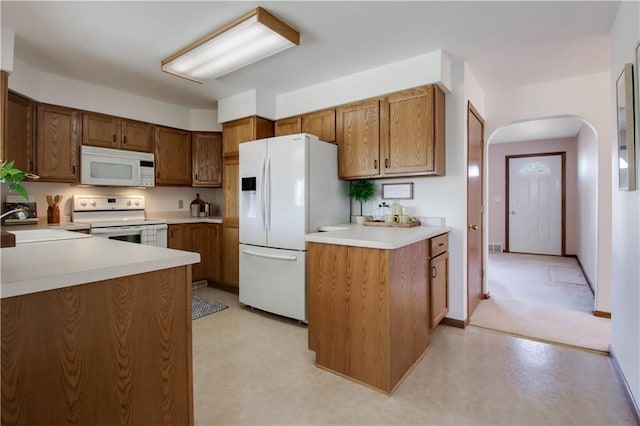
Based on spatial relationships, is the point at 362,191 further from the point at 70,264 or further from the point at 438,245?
the point at 70,264

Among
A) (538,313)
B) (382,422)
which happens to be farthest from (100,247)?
(538,313)

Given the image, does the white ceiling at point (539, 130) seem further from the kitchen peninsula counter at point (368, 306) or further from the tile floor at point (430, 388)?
the kitchen peninsula counter at point (368, 306)

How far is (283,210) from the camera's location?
293 centimetres

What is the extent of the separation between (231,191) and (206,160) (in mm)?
876

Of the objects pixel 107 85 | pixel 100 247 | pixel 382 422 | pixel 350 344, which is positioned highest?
pixel 107 85

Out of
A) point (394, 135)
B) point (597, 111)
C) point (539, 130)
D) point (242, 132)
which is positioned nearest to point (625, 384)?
point (394, 135)

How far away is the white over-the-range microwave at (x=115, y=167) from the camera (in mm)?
3330

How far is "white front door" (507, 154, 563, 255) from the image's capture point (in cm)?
624

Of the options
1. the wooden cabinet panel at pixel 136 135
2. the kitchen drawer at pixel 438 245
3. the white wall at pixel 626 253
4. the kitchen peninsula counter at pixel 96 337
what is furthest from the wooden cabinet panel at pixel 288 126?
the white wall at pixel 626 253

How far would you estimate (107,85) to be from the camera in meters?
3.43

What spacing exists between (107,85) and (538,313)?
16.8 feet

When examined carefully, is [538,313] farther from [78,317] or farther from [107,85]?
[107,85]

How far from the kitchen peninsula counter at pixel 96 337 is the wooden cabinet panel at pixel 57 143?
2339mm

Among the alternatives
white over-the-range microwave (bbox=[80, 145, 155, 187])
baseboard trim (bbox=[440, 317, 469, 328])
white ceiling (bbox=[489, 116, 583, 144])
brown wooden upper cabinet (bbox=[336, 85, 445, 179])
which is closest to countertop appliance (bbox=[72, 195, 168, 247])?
white over-the-range microwave (bbox=[80, 145, 155, 187])
